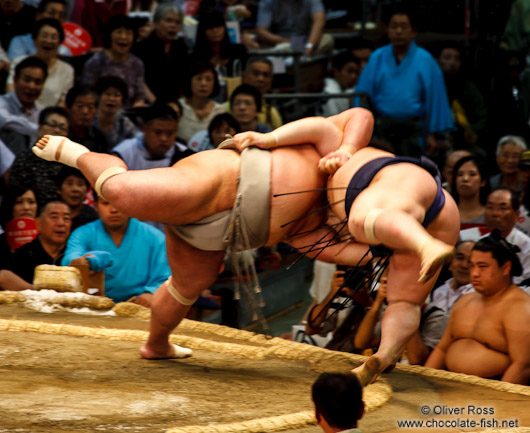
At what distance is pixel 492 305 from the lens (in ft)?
8.64

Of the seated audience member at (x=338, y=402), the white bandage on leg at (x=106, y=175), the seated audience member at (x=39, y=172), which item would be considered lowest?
the seated audience member at (x=338, y=402)

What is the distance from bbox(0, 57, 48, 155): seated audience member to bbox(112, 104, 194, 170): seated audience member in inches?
20.1

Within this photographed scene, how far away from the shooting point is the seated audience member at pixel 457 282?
3.17m

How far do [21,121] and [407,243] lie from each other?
286 cm

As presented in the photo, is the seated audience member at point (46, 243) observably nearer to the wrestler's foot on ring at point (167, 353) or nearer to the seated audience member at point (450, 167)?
the wrestler's foot on ring at point (167, 353)

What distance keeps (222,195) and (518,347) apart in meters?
1.02

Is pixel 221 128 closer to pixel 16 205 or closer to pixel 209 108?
pixel 209 108

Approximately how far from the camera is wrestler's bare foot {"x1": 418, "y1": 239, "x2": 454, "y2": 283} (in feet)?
5.81

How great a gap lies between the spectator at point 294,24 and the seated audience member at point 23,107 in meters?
2.14

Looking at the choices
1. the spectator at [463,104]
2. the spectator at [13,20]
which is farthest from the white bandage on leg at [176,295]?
the spectator at [463,104]

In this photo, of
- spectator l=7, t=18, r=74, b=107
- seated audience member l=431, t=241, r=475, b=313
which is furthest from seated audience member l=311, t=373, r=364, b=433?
spectator l=7, t=18, r=74, b=107

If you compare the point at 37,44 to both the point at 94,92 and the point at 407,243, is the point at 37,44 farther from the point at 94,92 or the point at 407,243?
the point at 407,243

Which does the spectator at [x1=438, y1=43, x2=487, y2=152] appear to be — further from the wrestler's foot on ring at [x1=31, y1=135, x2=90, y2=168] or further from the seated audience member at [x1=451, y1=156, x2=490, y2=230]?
the wrestler's foot on ring at [x1=31, y1=135, x2=90, y2=168]

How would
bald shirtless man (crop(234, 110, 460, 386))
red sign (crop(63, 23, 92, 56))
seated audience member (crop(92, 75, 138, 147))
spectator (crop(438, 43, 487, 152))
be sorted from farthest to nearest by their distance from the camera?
spectator (crop(438, 43, 487, 152)) < red sign (crop(63, 23, 92, 56)) < seated audience member (crop(92, 75, 138, 147)) < bald shirtless man (crop(234, 110, 460, 386))
